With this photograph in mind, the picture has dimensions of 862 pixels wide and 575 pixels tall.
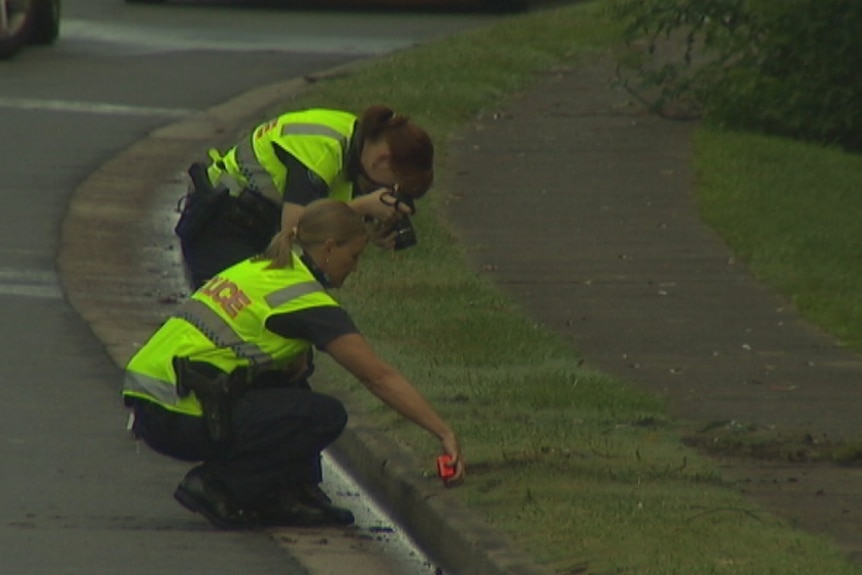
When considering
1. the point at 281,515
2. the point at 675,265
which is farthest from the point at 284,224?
the point at 675,265

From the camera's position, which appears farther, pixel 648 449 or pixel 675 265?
pixel 675 265

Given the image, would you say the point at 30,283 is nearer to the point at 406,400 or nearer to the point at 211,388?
the point at 211,388

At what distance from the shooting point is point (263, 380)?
7.52 meters

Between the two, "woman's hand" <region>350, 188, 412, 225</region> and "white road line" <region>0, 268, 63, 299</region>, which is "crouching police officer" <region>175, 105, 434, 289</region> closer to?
"woman's hand" <region>350, 188, 412, 225</region>

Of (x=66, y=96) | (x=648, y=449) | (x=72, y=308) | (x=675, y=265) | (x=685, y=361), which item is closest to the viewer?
(x=648, y=449)

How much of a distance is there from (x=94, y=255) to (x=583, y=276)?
2.56m

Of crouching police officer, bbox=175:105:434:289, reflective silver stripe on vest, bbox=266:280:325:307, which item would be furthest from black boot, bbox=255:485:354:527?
crouching police officer, bbox=175:105:434:289

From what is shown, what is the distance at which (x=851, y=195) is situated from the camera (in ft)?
45.6

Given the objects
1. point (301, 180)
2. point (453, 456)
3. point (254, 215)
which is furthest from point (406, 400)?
point (254, 215)

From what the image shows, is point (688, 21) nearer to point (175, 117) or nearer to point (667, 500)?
point (175, 117)

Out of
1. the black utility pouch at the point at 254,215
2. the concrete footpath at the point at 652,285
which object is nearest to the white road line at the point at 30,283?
the concrete footpath at the point at 652,285

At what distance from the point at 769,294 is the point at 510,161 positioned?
374 centimetres

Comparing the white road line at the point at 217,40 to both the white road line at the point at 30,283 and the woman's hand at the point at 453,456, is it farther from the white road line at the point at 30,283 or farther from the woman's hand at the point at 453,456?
the woman's hand at the point at 453,456

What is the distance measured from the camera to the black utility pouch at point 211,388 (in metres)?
7.25
